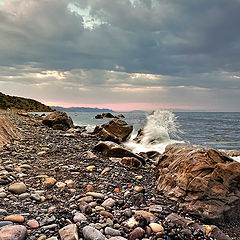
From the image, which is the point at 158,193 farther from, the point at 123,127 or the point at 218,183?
the point at 123,127

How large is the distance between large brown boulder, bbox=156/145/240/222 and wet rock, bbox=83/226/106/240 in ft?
6.10

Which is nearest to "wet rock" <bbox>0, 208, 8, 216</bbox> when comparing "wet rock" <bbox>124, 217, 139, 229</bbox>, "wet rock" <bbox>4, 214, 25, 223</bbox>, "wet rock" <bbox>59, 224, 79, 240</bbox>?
"wet rock" <bbox>4, 214, 25, 223</bbox>

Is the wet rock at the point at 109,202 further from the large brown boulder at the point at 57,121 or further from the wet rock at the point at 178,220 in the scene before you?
the large brown boulder at the point at 57,121

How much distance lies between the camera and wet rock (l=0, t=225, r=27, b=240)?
2.48m

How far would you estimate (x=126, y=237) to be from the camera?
288cm

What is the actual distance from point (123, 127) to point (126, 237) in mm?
13706

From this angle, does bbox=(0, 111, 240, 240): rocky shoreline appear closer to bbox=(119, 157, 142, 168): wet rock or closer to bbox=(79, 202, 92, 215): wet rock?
bbox=(79, 202, 92, 215): wet rock

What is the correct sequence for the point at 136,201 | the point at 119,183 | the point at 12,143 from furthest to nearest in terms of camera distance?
1. the point at 12,143
2. the point at 119,183
3. the point at 136,201

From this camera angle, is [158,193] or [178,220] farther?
[158,193]

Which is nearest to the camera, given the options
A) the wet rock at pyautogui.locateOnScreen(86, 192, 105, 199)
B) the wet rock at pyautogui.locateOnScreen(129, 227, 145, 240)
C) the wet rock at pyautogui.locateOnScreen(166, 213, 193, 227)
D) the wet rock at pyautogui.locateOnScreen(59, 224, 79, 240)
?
the wet rock at pyautogui.locateOnScreen(59, 224, 79, 240)

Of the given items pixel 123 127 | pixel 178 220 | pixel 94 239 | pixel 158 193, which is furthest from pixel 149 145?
pixel 94 239

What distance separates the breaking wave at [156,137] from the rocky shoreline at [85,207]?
25.1 feet

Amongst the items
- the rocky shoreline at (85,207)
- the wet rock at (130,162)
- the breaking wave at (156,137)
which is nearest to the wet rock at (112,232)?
the rocky shoreline at (85,207)

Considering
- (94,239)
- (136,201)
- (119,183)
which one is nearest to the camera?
(94,239)
